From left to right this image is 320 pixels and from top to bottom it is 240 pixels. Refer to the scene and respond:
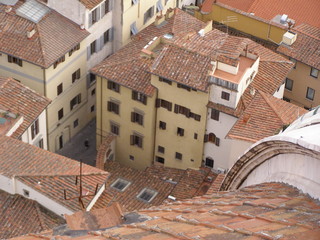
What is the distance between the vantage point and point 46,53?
2267 inches

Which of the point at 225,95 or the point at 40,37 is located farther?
the point at 40,37

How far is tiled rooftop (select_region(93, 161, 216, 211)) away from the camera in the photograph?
53.8 m

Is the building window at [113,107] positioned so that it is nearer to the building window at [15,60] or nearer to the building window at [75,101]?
the building window at [75,101]

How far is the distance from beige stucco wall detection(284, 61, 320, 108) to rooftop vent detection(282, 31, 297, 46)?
2093mm

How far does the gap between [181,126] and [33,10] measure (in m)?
15.9

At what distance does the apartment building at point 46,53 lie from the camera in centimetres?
5797

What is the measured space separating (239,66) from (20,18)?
61.4 ft

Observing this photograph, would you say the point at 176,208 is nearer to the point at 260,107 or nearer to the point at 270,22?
the point at 260,107

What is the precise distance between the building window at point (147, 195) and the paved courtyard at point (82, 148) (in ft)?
31.3

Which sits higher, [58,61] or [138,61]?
[138,61]

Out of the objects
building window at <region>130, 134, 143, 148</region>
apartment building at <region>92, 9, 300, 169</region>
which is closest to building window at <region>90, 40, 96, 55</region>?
apartment building at <region>92, 9, 300, 169</region>

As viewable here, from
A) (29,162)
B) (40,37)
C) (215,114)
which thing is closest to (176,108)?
(215,114)

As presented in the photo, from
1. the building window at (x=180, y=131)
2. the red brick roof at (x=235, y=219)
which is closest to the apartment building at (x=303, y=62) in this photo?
the building window at (x=180, y=131)

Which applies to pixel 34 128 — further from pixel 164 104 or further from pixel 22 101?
pixel 164 104
